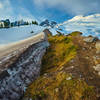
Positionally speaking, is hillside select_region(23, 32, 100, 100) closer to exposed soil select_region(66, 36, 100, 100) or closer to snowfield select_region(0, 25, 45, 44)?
exposed soil select_region(66, 36, 100, 100)

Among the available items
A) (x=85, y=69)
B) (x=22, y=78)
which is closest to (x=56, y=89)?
(x=22, y=78)

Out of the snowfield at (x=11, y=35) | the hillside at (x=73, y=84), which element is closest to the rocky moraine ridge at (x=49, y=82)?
the hillside at (x=73, y=84)

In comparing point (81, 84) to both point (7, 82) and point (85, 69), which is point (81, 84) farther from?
point (7, 82)

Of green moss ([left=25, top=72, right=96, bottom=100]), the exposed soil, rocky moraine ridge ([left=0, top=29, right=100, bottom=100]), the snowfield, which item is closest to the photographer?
green moss ([left=25, top=72, right=96, bottom=100])

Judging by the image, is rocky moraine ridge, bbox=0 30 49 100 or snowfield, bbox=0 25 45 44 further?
snowfield, bbox=0 25 45 44

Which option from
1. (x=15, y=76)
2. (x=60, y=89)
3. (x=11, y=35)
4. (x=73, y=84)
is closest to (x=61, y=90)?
(x=60, y=89)

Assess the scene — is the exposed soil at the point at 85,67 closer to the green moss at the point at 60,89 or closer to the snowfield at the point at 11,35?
the green moss at the point at 60,89

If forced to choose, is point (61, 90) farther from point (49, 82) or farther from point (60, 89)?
point (49, 82)

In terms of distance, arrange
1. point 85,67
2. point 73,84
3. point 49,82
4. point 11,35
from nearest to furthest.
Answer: point 73,84
point 49,82
point 85,67
point 11,35

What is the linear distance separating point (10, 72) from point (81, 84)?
6.60m

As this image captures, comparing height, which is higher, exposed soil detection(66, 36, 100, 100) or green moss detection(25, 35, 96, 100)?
exposed soil detection(66, 36, 100, 100)

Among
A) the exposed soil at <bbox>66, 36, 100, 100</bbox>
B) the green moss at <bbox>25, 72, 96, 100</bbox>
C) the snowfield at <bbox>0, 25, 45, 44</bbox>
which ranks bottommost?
the green moss at <bbox>25, 72, 96, 100</bbox>

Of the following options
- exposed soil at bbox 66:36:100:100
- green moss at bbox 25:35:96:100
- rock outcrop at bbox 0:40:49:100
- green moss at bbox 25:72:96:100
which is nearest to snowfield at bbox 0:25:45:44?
rock outcrop at bbox 0:40:49:100

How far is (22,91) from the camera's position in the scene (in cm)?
791
